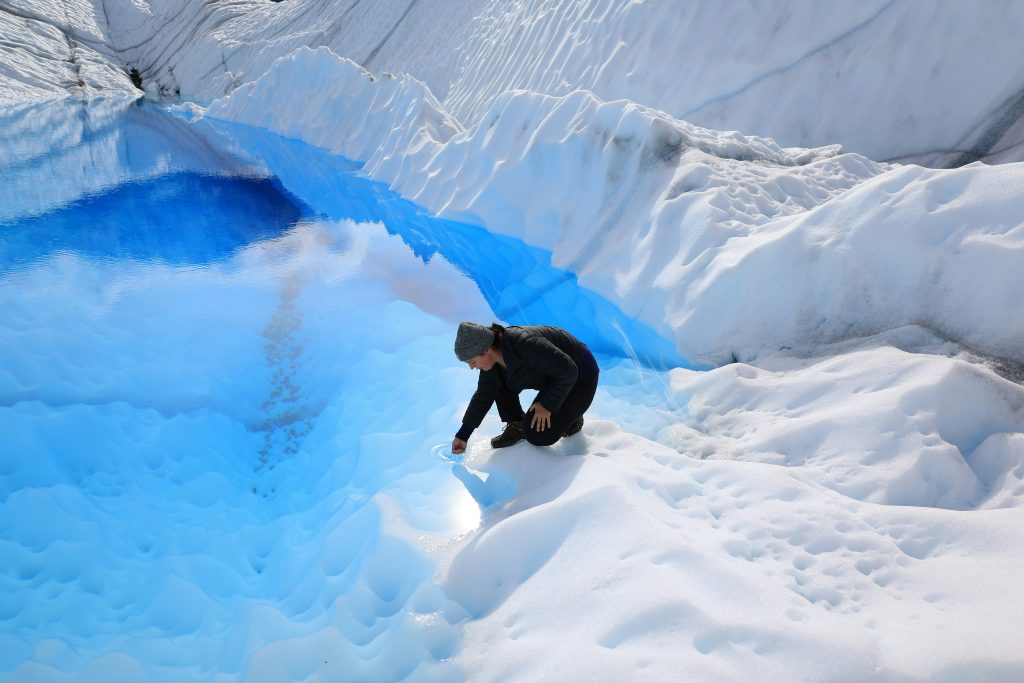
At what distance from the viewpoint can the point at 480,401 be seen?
2.94 metres

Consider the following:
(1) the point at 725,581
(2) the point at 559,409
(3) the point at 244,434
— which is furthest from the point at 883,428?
(3) the point at 244,434

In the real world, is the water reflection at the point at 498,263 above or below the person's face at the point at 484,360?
below

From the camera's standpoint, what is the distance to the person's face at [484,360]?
8.91 feet

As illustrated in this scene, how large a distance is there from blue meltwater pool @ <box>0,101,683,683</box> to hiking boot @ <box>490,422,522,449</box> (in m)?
0.22

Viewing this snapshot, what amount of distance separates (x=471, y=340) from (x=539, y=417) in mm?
488

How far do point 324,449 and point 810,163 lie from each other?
4.75 metres

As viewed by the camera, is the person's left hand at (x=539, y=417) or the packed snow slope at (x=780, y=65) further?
the packed snow slope at (x=780, y=65)

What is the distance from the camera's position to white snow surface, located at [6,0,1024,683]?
6.72ft

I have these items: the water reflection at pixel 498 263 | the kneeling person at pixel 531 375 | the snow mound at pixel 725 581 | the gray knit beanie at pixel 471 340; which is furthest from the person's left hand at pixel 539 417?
the water reflection at pixel 498 263

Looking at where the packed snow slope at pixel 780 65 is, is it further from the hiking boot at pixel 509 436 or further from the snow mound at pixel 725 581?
the hiking boot at pixel 509 436

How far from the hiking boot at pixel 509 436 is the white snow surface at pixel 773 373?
2.2 inches

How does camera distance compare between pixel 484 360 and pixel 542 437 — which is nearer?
pixel 484 360

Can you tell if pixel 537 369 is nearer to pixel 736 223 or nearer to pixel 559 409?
pixel 559 409

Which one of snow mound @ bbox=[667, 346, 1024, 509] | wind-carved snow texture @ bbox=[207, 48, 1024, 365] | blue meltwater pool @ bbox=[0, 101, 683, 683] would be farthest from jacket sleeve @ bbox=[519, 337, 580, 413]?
wind-carved snow texture @ bbox=[207, 48, 1024, 365]
